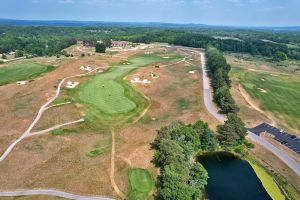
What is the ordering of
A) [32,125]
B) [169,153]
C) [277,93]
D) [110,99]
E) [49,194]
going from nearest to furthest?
[49,194] → [169,153] → [32,125] → [110,99] → [277,93]

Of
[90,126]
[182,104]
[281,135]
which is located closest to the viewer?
[281,135]

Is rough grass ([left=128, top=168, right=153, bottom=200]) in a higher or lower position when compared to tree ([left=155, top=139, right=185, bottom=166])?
lower

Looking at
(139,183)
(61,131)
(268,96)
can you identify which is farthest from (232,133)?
(268,96)

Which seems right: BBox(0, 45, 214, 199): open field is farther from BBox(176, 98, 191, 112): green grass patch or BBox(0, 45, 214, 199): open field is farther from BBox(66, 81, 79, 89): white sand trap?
BBox(66, 81, 79, 89): white sand trap

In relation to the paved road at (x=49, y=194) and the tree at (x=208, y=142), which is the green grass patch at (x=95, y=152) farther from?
the tree at (x=208, y=142)

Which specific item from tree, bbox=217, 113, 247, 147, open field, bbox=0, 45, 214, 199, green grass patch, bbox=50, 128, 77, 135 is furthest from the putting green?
tree, bbox=217, 113, 247, 147

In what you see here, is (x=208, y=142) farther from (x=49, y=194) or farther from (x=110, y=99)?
(x=110, y=99)

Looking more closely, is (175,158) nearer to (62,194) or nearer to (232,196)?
(232,196)
